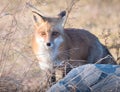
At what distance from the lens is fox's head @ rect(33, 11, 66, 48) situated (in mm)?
9531

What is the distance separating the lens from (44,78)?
884cm

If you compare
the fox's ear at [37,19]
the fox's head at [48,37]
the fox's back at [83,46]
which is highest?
the fox's ear at [37,19]

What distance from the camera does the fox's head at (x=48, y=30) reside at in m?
9.53

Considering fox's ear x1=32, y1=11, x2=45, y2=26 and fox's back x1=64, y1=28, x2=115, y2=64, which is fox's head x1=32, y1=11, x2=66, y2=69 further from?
fox's back x1=64, y1=28, x2=115, y2=64

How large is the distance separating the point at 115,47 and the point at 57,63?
2.40 meters

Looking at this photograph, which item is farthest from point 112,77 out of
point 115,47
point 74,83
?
point 115,47

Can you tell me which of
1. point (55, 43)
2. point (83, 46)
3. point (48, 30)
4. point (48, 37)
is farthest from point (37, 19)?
point (83, 46)

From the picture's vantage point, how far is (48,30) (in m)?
9.56

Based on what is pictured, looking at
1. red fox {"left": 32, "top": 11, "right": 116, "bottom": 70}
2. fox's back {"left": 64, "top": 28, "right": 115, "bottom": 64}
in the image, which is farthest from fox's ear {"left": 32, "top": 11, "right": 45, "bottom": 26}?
fox's back {"left": 64, "top": 28, "right": 115, "bottom": 64}

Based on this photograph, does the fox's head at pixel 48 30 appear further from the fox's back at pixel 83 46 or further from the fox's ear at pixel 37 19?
the fox's back at pixel 83 46

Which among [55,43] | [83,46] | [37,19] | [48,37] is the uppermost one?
[37,19]

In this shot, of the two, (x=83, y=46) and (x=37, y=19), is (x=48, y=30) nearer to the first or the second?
(x=37, y=19)

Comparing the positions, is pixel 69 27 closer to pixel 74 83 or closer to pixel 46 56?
pixel 46 56

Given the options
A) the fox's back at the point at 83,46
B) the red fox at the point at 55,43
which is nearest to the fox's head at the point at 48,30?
the red fox at the point at 55,43
